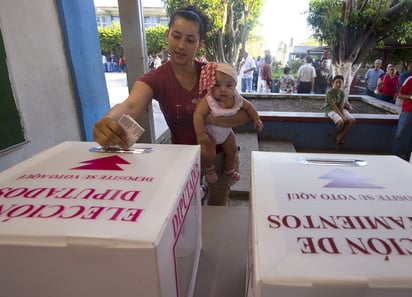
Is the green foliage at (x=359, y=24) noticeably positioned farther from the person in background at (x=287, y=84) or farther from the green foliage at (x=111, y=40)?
the green foliage at (x=111, y=40)

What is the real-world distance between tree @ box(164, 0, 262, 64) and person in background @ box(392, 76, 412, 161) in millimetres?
5382

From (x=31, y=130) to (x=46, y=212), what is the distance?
1.34 m

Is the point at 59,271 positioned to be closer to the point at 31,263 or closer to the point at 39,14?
the point at 31,263

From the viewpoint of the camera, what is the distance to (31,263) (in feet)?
1.20

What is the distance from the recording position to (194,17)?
4.05ft

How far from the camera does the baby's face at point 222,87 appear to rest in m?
1.29

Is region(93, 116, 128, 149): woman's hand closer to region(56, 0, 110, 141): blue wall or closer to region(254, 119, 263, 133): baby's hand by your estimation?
region(254, 119, 263, 133): baby's hand

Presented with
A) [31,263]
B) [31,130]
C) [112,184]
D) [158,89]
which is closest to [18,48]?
[31,130]

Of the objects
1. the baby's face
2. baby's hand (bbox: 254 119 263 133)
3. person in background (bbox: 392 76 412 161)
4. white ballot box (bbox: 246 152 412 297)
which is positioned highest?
the baby's face

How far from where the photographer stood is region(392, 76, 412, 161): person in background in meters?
3.42

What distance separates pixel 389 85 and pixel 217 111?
5.91 metres

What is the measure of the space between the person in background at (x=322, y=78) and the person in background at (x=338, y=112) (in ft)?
10.8

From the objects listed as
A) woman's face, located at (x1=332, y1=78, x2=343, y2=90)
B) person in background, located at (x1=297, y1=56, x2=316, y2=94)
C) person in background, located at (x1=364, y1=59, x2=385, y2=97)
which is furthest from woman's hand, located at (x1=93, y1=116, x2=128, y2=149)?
person in background, located at (x1=364, y1=59, x2=385, y2=97)

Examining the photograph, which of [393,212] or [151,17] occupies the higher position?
[151,17]
